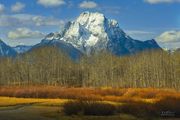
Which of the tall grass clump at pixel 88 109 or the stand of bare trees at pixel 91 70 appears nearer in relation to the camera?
the tall grass clump at pixel 88 109

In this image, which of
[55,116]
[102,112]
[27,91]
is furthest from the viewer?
[27,91]

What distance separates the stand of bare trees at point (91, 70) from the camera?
516ft

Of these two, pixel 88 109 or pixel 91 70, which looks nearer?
pixel 88 109

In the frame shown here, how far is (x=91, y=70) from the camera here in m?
174

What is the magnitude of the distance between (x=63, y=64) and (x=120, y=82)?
1137 inches

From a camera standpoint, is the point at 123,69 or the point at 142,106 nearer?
the point at 142,106

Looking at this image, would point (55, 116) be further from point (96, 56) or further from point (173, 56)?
point (96, 56)

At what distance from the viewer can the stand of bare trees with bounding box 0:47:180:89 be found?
516 feet

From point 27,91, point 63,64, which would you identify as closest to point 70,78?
point 63,64

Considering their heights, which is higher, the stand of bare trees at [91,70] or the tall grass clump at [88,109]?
the stand of bare trees at [91,70]

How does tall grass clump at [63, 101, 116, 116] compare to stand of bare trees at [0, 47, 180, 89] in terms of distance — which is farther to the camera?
stand of bare trees at [0, 47, 180, 89]

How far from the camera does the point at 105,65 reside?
6777 inches

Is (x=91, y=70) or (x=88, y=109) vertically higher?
(x=91, y=70)

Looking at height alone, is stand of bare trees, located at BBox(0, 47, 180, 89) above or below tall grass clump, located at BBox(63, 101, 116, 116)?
above
